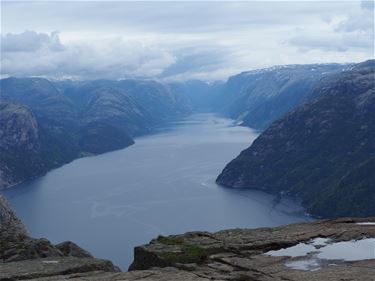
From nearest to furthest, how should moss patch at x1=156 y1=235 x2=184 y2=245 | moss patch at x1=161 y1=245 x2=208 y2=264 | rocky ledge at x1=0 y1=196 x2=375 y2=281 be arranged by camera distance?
rocky ledge at x1=0 y1=196 x2=375 y2=281 → moss patch at x1=161 y1=245 x2=208 y2=264 → moss patch at x1=156 y1=235 x2=184 y2=245

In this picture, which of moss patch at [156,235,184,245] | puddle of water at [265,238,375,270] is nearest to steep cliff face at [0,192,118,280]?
moss patch at [156,235,184,245]

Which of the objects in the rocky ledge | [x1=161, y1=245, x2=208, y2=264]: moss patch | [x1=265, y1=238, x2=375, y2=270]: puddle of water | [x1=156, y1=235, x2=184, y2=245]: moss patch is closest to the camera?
the rocky ledge


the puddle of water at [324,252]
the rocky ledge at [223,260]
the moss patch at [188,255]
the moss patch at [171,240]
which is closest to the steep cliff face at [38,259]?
the rocky ledge at [223,260]

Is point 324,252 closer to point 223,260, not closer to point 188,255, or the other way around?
point 223,260

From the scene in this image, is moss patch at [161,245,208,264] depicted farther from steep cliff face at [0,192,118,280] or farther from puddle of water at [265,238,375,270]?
steep cliff face at [0,192,118,280]

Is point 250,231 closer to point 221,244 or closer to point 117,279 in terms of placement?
point 221,244

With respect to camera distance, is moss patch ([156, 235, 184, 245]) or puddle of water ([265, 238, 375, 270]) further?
moss patch ([156, 235, 184, 245])
